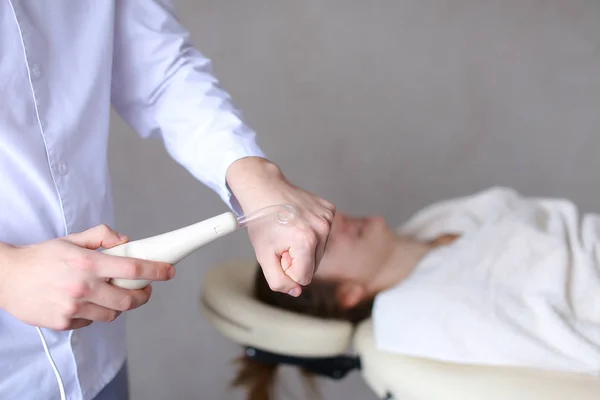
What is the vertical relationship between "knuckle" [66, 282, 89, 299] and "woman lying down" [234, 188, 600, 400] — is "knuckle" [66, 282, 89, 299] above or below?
above

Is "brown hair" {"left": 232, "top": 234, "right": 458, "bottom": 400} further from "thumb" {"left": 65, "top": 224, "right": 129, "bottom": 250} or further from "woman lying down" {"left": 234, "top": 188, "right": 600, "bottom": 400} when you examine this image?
"thumb" {"left": 65, "top": 224, "right": 129, "bottom": 250}

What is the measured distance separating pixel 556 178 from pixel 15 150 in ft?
5.99

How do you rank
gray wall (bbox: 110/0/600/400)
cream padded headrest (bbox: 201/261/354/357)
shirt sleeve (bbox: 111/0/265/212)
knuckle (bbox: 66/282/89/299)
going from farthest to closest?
gray wall (bbox: 110/0/600/400) → cream padded headrest (bbox: 201/261/354/357) → shirt sleeve (bbox: 111/0/265/212) → knuckle (bbox: 66/282/89/299)

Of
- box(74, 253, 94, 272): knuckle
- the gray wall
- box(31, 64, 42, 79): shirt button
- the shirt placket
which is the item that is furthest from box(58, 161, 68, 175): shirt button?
the gray wall

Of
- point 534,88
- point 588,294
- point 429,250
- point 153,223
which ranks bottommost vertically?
point 153,223

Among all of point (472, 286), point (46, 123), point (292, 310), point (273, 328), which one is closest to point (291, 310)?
point (292, 310)

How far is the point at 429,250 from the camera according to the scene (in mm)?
1591

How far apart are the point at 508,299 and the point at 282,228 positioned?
0.66m

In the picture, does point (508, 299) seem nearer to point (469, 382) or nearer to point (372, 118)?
point (469, 382)

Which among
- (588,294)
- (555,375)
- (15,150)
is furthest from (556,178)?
(15,150)

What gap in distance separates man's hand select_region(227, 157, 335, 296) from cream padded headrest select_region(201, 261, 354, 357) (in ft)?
1.80

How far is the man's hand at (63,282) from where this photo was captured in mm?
596

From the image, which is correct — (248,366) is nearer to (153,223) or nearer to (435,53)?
(153,223)

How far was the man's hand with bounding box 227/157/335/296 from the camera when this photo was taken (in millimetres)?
710
